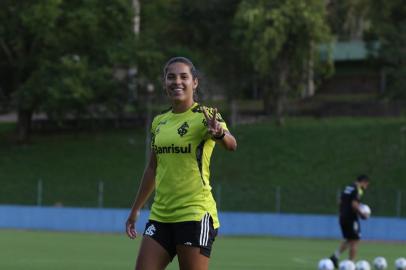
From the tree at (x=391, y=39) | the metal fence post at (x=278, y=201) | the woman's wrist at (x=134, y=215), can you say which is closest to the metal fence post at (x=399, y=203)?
the metal fence post at (x=278, y=201)

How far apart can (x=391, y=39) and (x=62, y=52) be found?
20.0 metres

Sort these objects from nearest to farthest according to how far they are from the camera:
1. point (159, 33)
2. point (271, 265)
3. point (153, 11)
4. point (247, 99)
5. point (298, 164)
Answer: point (271, 265)
point (298, 164)
point (153, 11)
point (159, 33)
point (247, 99)

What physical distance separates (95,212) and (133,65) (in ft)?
57.6

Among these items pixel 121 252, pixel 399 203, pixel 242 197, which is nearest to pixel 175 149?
pixel 121 252

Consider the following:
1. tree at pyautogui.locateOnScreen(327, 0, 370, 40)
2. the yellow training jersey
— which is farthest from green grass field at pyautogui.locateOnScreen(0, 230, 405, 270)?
tree at pyautogui.locateOnScreen(327, 0, 370, 40)

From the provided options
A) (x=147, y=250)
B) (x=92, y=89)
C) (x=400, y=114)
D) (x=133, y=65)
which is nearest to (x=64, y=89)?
(x=92, y=89)

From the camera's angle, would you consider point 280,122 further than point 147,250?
Yes

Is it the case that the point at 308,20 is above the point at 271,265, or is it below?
above

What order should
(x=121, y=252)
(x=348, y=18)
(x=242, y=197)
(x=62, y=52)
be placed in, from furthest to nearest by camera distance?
(x=348, y=18) < (x=62, y=52) < (x=242, y=197) < (x=121, y=252)

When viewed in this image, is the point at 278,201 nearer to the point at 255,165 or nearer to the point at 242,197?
→ the point at 242,197

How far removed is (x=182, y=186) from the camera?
24.0 feet

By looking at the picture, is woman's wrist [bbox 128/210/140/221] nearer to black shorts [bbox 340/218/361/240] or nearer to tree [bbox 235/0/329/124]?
black shorts [bbox 340/218/361/240]

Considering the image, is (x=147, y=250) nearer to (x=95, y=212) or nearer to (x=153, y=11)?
(x=95, y=212)

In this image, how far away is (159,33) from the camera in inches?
2190
